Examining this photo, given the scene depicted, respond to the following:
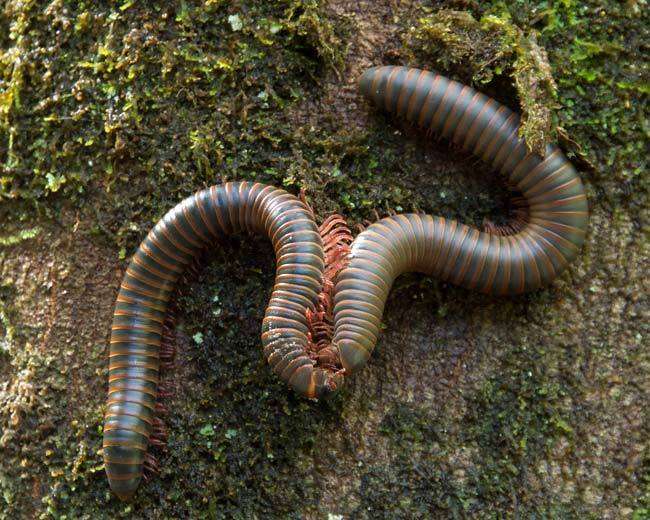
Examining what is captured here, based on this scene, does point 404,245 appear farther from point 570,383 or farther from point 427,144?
point 570,383

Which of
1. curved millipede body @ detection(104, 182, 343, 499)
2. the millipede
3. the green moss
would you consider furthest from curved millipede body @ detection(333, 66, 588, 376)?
curved millipede body @ detection(104, 182, 343, 499)

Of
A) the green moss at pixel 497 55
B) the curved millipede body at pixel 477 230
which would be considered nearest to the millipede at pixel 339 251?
the curved millipede body at pixel 477 230

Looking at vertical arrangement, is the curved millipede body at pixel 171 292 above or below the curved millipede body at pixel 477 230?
below

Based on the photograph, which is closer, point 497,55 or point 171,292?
point 497,55

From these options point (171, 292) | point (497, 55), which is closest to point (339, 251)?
point (171, 292)

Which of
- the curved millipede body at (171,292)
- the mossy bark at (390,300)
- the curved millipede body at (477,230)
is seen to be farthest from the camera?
the mossy bark at (390,300)

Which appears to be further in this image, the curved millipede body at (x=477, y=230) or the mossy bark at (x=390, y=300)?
the mossy bark at (x=390, y=300)

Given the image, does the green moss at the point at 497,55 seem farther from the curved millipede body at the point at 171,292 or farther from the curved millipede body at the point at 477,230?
the curved millipede body at the point at 171,292

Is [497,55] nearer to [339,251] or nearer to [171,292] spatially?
[339,251]
